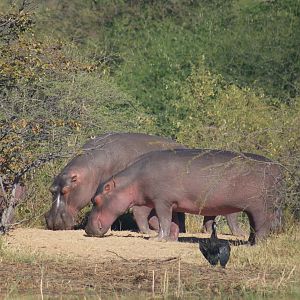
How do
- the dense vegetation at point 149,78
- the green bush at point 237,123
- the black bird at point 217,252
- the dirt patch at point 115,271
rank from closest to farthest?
the dirt patch at point 115,271 → the black bird at point 217,252 → the dense vegetation at point 149,78 → the green bush at point 237,123

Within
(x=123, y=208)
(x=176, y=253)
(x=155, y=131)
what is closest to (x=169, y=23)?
(x=155, y=131)

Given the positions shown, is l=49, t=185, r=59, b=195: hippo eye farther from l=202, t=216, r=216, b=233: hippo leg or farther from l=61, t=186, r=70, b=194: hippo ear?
l=202, t=216, r=216, b=233: hippo leg

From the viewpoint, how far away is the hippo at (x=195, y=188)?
12141 mm

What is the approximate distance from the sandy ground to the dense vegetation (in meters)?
0.76

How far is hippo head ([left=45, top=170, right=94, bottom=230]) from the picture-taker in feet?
45.8

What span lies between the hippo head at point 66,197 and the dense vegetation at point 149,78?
32cm

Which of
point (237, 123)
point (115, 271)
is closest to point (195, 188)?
point (115, 271)

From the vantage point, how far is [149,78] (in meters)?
20.8

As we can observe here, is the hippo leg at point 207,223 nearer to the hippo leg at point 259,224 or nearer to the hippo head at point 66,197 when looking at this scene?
the hippo head at point 66,197

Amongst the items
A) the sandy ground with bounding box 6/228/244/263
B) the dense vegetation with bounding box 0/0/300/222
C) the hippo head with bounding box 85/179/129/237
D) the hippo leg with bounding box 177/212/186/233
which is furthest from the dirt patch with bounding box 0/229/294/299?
the hippo leg with bounding box 177/212/186/233

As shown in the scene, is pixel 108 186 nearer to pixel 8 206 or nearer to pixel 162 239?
pixel 162 239

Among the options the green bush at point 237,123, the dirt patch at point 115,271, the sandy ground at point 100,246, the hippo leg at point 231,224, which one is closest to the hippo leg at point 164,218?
the sandy ground at point 100,246

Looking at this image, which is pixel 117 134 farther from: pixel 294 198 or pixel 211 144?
pixel 294 198

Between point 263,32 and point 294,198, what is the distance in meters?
10.8
